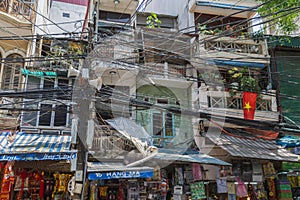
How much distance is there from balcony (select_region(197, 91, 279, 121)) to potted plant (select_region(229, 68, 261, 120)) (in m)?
0.60

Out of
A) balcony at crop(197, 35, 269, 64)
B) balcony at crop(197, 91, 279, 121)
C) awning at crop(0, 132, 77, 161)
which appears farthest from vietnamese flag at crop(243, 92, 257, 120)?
awning at crop(0, 132, 77, 161)

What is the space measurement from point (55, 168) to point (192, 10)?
10.5 m

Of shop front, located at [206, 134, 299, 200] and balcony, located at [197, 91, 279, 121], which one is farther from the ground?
balcony, located at [197, 91, 279, 121]

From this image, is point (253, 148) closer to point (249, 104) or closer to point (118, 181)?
point (249, 104)

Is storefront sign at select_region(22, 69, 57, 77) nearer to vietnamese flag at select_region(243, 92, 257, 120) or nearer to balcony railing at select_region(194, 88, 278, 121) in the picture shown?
balcony railing at select_region(194, 88, 278, 121)

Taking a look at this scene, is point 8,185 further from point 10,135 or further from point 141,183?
point 141,183

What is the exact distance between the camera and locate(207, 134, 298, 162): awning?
10133 millimetres

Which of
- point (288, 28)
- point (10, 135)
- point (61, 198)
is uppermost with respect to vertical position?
point (288, 28)

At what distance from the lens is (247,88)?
12438 millimetres

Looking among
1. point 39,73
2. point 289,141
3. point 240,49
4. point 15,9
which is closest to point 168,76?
point 240,49

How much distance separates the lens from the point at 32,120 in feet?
37.0

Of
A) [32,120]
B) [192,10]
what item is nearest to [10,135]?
[32,120]

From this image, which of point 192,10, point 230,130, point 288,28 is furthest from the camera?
point 192,10

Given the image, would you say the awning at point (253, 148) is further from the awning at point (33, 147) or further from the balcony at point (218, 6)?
the balcony at point (218, 6)
